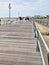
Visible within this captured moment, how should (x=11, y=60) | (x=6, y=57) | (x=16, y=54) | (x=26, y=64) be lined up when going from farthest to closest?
(x=16, y=54) → (x=6, y=57) → (x=11, y=60) → (x=26, y=64)

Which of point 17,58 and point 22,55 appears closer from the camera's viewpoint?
point 17,58

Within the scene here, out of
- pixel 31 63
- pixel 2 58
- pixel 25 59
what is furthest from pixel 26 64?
pixel 2 58

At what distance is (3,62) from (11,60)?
404 mm

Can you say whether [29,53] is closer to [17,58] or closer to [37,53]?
[37,53]

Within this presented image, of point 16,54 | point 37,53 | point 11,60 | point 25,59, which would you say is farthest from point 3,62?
point 37,53

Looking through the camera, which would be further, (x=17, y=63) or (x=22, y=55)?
(x=22, y=55)

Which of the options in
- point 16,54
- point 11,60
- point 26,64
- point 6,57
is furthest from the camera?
point 16,54

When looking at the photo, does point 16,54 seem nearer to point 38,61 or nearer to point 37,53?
point 37,53

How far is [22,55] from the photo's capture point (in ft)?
30.2

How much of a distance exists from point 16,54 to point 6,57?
2.54 feet

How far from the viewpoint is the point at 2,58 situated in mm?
8555

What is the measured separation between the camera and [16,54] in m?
9.41

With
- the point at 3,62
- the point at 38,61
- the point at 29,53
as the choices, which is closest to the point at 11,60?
the point at 3,62

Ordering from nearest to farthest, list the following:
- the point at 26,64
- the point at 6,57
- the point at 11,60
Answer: the point at 26,64 → the point at 11,60 → the point at 6,57
